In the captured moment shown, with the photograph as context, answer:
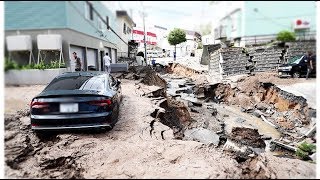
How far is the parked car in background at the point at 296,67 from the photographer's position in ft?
10.2

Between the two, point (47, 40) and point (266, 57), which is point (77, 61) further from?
point (266, 57)

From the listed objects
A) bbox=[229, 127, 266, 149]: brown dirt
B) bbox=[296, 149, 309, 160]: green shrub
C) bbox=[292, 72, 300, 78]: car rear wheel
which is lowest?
bbox=[229, 127, 266, 149]: brown dirt

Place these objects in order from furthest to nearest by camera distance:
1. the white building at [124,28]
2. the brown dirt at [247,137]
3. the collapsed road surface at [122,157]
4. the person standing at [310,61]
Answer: the brown dirt at [247,137] → the collapsed road surface at [122,157] → the white building at [124,28] → the person standing at [310,61]

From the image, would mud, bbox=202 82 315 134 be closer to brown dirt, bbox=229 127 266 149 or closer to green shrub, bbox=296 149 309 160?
green shrub, bbox=296 149 309 160

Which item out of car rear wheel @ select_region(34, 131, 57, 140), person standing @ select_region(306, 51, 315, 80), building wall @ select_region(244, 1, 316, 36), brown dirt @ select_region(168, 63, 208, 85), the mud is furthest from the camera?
car rear wheel @ select_region(34, 131, 57, 140)

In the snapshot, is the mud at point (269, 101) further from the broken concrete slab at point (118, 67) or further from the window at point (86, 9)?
the window at point (86, 9)

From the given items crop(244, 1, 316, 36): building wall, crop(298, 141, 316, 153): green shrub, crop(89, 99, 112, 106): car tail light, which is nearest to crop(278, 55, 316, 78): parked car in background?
crop(244, 1, 316, 36): building wall

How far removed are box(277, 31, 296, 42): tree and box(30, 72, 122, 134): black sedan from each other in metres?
2.19

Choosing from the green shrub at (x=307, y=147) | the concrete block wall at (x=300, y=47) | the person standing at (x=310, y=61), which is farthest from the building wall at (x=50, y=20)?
the green shrub at (x=307, y=147)

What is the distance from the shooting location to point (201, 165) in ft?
13.0

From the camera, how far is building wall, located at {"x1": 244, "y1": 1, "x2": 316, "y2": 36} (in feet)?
10.1

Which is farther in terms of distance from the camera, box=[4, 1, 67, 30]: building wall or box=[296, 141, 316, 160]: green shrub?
box=[296, 141, 316, 160]: green shrub

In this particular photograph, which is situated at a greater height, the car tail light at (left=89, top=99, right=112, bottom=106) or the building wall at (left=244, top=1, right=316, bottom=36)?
the building wall at (left=244, top=1, right=316, bottom=36)

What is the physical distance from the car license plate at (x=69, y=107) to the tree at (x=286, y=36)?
2752 millimetres
